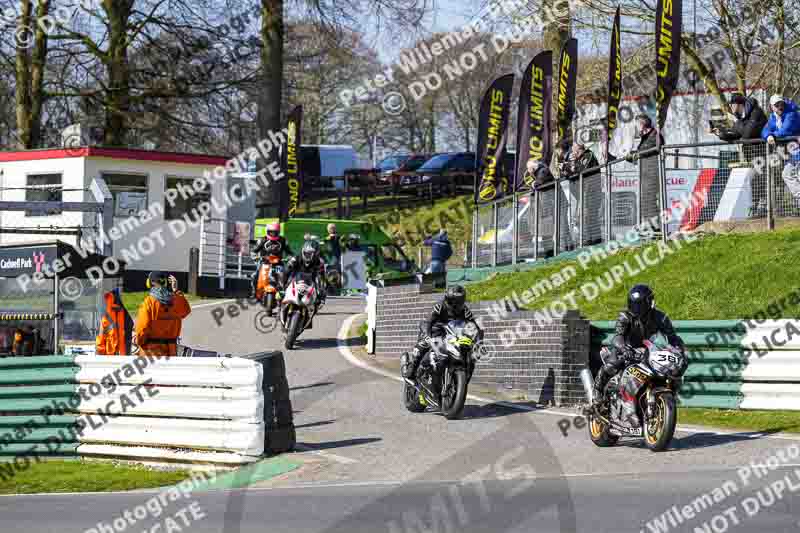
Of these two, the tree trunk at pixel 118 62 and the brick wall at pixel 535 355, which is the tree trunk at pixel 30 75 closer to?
the tree trunk at pixel 118 62

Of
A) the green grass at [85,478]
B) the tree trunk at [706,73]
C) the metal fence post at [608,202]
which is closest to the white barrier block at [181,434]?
the green grass at [85,478]

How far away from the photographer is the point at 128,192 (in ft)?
110

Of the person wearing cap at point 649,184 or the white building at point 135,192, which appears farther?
the white building at point 135,192

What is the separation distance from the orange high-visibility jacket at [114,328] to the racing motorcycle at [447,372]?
330 centimetres

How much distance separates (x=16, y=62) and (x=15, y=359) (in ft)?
86.9

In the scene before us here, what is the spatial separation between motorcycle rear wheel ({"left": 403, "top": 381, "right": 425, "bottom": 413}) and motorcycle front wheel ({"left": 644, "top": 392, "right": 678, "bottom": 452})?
3593 mm

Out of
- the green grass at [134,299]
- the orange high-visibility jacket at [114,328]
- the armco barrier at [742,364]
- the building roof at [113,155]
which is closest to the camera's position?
the armco barrier at [742,364]

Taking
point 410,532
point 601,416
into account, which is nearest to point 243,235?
point 601,416

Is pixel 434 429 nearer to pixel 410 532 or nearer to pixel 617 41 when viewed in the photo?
pixel 410 532

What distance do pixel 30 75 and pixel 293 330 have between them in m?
21.0

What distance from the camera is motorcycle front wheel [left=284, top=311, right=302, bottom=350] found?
793 inches

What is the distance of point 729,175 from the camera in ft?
58.1

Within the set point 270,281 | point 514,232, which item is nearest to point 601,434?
point 514,232

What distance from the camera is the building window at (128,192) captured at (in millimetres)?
33375
